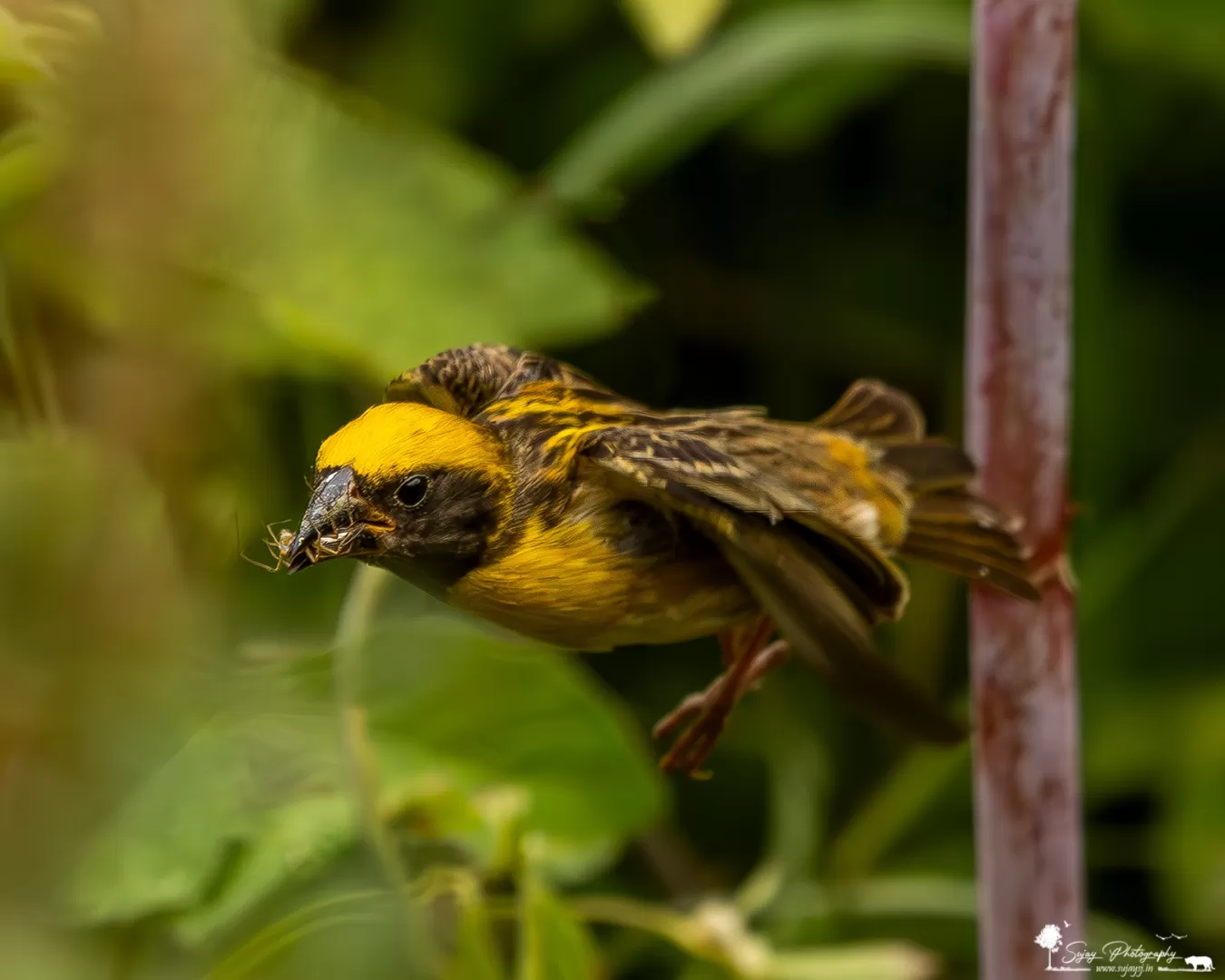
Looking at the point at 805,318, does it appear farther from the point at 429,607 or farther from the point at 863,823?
the point at 429,607

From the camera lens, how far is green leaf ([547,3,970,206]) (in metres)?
1.10

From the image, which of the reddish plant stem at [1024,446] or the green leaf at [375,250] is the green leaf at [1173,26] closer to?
the green leaf at [375,250]

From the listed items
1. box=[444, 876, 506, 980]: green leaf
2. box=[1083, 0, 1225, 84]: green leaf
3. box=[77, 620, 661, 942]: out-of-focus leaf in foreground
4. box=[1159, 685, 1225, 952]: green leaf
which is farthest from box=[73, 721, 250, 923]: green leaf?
box=[1083, 0, 1225, 84]: green leaf

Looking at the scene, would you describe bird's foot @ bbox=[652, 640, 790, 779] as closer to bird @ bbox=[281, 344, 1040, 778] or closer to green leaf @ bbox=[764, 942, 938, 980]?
bird @ bbox=[281, 344, 1040, 778]

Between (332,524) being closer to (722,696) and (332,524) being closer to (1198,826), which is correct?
(722,696)

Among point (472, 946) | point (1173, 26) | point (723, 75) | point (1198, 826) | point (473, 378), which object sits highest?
point (1173, 26)

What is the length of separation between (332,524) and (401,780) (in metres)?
0.42

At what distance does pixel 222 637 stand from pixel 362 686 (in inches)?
4.7

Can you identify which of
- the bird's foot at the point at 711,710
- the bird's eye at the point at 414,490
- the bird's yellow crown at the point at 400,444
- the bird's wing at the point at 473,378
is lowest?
the bird's eye at the point at 414,490

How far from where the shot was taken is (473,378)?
0.53 m

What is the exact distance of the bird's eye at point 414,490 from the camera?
409 mm

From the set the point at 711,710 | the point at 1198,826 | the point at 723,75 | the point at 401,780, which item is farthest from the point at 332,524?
the point at 1198,826

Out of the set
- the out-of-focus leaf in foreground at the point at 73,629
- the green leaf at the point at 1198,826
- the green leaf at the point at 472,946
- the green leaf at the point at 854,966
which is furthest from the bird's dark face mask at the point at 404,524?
the green leaf at the point at 1198,826

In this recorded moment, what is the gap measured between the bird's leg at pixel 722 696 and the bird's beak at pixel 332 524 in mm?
256
